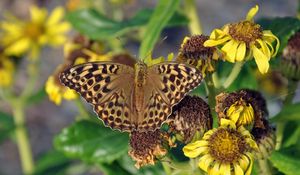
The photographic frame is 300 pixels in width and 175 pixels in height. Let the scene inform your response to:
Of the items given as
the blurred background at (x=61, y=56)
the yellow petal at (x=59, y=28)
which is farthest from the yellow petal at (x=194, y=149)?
the blurred background at (x=61, y=56)

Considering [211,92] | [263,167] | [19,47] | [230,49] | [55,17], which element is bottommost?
[263,167]

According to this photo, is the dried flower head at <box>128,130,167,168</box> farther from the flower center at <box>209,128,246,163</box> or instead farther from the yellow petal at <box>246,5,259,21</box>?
the yellow petal at <box>246,5,259,21</box>

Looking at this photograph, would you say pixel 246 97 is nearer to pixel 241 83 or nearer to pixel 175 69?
pixel 175 69

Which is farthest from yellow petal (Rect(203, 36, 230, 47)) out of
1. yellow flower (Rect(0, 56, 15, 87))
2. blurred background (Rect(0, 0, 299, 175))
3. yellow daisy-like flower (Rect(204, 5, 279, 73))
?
blurred background (Rect(0, 0, 299, 175))

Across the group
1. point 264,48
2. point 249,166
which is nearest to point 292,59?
point 264,48

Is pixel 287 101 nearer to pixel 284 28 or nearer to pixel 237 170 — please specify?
pixel 284 28

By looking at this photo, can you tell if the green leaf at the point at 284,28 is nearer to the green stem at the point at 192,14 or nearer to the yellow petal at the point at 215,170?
the green stem at the point at 192,14

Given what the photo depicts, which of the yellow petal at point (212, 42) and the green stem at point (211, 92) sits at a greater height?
the yellow petal at point (212, 42)
